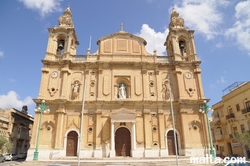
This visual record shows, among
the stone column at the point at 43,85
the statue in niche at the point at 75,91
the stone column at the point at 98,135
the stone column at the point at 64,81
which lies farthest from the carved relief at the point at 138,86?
the stone column at the point at 43,85

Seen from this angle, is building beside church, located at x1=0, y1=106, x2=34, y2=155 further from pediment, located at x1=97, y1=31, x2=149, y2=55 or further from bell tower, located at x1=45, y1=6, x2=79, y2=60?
pediment, located at x1=97, y1=31, x2=149, y2=55

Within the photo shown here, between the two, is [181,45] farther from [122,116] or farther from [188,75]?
[122,116]

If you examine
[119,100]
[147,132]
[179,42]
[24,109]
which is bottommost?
[147,132]

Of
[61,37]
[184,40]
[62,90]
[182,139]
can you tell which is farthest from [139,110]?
[61,37]

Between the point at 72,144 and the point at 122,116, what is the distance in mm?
6079

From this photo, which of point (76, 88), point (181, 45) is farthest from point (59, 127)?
point (181, 45)

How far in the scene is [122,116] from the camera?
65.7ft

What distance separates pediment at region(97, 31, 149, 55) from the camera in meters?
24.4

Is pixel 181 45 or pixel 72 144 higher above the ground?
pixel 181 45

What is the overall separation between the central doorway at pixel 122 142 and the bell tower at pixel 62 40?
10.9m

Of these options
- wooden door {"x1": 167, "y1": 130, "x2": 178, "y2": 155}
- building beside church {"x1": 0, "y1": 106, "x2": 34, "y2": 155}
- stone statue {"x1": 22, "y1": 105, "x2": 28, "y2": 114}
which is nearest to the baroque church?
wooden door {"x1": 167, "y1": 130, "x2": 178, "y2": 155}

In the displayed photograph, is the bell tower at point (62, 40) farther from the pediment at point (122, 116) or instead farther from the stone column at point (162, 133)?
the stone column at point (162, 133)

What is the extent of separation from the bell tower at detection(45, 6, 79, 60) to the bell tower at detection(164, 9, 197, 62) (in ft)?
42.3

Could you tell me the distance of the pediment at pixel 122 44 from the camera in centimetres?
2439
